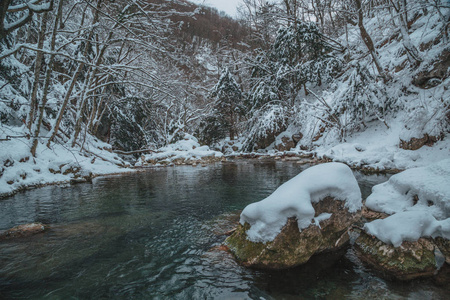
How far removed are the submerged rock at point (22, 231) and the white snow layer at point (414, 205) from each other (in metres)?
5.06

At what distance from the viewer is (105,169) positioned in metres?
10.7

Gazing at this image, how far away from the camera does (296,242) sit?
2.60 meters

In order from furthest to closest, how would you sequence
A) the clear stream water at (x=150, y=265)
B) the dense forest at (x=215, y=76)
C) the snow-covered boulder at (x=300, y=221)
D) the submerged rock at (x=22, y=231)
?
the dense forest at (x=215, y=76)
the submerged rock at (x=22, y=231)
the snow-covered boulder at (x=300, y=221)
the clear stream water at (x=150, y=265)

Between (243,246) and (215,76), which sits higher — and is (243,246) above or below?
below

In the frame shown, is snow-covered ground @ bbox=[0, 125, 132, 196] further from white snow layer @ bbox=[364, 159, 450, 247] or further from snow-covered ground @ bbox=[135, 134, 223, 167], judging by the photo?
white snow layer @ bbox=[364, 159, 450, 247]

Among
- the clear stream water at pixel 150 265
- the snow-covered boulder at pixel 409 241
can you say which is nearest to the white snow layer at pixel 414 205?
the snow-covered boulder at pixel 409 241

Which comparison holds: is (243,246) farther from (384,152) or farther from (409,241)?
(384,152)

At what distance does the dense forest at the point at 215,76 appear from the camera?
574 cm

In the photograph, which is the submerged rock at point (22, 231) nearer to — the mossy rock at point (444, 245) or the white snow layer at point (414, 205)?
the white snow layer at point (414, 205)

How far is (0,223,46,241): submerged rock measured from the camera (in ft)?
11.4

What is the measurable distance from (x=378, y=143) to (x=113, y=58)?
15367 millimetres

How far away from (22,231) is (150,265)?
2.53 metres

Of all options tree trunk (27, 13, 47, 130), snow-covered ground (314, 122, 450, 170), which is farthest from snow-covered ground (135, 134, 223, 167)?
snow-covered ground (314, 122, 450, 170)

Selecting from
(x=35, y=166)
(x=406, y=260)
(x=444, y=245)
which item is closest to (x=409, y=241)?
(x=406, y=260)
